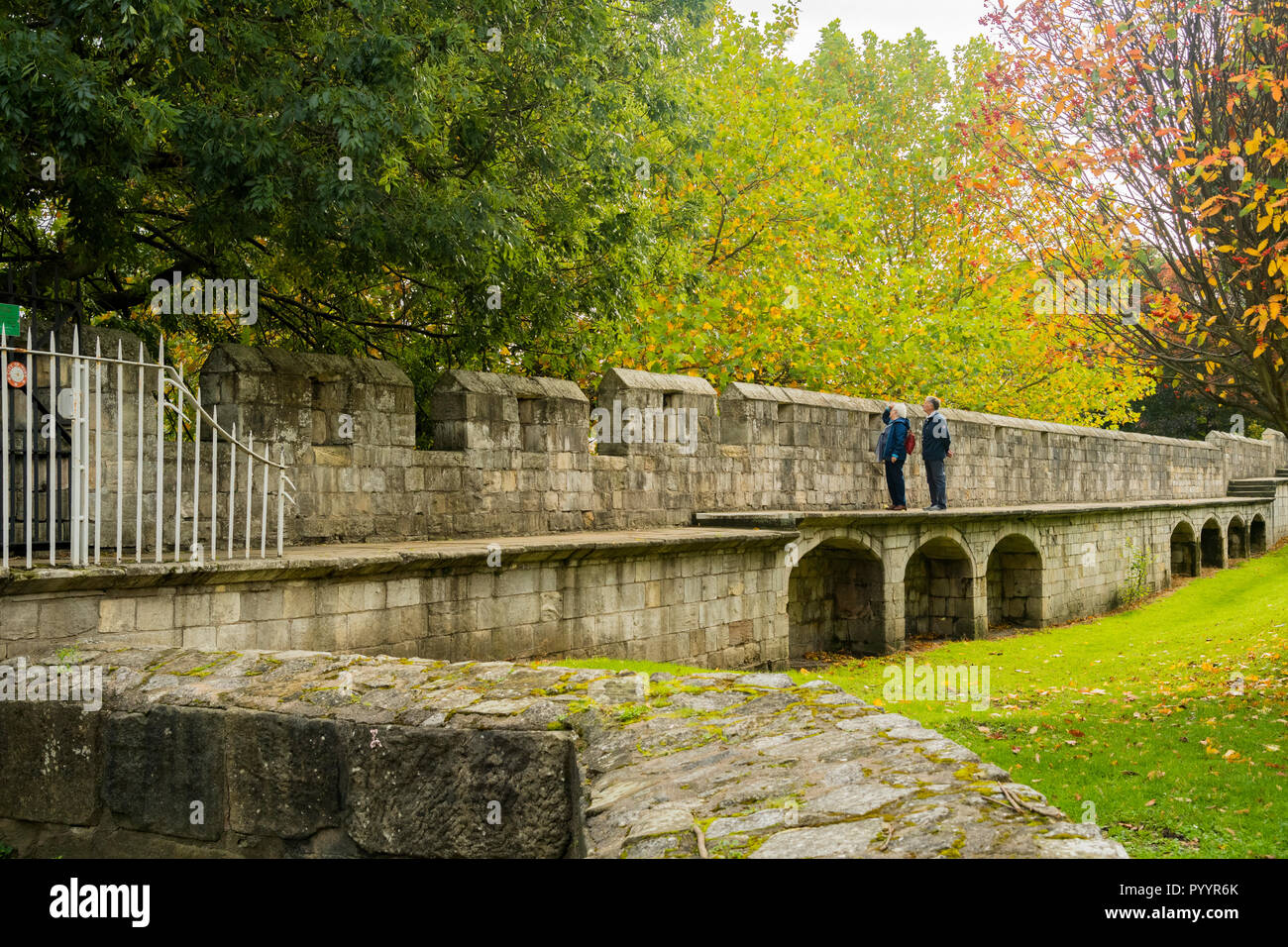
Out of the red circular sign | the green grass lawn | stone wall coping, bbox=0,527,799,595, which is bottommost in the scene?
the green grass lawn

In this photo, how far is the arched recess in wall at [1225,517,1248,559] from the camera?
96.1 ft

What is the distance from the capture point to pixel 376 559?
6.45 m

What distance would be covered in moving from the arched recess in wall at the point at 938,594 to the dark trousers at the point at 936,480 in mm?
1067

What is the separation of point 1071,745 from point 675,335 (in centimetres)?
934

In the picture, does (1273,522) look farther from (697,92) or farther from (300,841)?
(300,841)

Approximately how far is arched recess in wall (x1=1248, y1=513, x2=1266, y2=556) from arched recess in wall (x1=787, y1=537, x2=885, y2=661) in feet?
71.5

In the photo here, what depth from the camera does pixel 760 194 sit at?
17.8m

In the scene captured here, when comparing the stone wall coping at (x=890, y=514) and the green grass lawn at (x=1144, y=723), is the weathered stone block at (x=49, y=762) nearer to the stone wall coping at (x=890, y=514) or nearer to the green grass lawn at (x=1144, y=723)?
the green grass lawn at (x=1144, y=723)

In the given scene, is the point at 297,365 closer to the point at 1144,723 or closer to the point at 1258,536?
the point at 1144,723

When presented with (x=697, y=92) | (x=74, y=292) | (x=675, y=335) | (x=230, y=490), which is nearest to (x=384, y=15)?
(x=230, y=490)

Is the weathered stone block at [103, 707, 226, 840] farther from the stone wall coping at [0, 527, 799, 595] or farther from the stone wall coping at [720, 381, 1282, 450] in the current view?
the stone wall coping at [720, 381, 1282, 450]

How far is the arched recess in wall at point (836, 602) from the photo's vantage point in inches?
532

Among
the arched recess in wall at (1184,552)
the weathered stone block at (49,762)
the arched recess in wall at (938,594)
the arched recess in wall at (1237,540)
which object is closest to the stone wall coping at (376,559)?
the weathered stone block at (49,762)

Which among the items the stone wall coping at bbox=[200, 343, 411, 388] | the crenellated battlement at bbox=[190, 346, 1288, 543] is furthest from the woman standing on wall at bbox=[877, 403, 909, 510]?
the stone wall coping at bbox=[200, 343, 411, 388]
